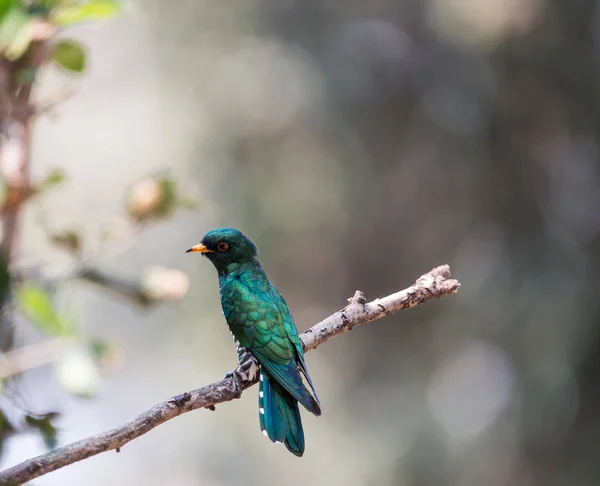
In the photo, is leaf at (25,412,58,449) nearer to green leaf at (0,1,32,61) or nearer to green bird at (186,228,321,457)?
green bird at (186,228,321,457)

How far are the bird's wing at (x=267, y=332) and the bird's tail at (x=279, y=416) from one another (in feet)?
0.18

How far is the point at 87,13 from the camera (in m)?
2.81

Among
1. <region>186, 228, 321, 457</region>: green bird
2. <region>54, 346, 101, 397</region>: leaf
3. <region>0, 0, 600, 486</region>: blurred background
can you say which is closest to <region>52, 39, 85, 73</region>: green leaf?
<region>54, 346, 101, 397</region>: leaf

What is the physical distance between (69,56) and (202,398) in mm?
1351

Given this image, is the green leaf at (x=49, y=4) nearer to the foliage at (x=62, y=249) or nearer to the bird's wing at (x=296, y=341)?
the foliage at (x=62, y=249)

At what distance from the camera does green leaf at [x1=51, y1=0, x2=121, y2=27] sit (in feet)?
9.14

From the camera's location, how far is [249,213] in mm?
10578

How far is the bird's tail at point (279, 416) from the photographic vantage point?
10.3 ft

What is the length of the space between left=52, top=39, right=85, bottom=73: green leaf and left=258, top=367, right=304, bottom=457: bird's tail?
141 cm

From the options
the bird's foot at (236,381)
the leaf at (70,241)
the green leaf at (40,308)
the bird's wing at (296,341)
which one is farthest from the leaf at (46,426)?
the bird's wing at (296,341)

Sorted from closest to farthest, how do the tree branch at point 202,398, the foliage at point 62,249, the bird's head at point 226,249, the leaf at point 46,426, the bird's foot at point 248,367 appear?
the tree branch at point 202,398, the leaf at point 46,426, the foliage at point 62,249, the bird's foot at point 248,367, the bird's head at point 226,249

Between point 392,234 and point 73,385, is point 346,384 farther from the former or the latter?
point 73,385

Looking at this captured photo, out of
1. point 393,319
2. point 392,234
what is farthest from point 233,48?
point 393,319

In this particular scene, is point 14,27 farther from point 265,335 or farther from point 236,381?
point 265,335
